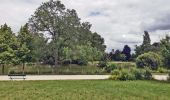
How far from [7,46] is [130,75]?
80.5 feet

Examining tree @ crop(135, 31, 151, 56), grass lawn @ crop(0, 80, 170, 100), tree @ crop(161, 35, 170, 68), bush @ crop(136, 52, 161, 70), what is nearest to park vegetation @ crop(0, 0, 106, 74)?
bush @ crop(136, 52, 161, 70)

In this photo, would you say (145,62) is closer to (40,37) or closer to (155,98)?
(40,37)

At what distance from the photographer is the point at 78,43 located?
59625 mm

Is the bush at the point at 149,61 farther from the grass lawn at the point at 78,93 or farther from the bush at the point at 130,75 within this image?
the grass lawn at the point at 78,93

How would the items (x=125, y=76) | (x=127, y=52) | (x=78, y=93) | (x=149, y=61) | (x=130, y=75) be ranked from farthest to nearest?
1. (x=127, y=52)
2. (x=149, y=61)
3. (x=130, y=75)
4. (x=125, y=76)
5. (x=78, y=93)

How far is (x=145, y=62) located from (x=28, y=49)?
21386 mm

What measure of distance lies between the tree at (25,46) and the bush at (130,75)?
21.3 m

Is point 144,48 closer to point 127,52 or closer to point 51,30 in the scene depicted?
point 127,52

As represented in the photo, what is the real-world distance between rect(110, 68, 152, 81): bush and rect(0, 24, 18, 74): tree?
21376 mm

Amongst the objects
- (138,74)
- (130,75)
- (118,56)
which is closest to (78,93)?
(130,75)

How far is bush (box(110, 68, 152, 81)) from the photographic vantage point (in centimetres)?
3456

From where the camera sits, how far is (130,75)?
3497 cm

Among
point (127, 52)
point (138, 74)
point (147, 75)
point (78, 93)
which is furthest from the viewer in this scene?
point (127, 52)

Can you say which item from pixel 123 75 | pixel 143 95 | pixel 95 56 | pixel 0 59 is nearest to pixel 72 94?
pixel 143 95
